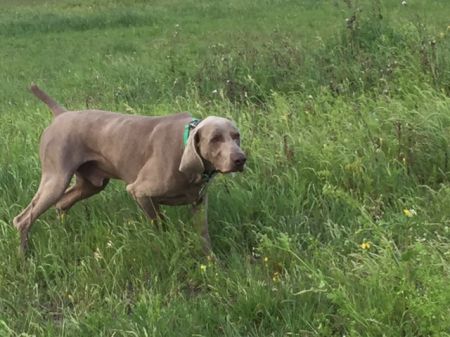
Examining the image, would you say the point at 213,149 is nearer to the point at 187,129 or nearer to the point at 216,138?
the point at 216,138

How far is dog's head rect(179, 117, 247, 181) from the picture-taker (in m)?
3.34

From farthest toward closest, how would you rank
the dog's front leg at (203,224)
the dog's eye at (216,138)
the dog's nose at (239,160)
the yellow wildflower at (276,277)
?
the dog's front leg at (203,224), the dog's eye at (216,138), the dog's nose at (239,160), the yellow wildflower at (276,277)

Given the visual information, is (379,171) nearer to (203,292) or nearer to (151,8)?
(203,292)

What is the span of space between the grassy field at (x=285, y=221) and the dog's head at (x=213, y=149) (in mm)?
406

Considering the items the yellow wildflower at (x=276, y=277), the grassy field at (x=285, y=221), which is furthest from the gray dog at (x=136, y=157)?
the yellow wildflower at (x=276, y=277)

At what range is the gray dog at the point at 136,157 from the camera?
3.47 meters

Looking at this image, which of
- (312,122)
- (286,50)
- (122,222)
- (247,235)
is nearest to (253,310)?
(247,235)

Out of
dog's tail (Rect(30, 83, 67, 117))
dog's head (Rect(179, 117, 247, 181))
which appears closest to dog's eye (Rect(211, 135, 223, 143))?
dog's head (Rect(179, 117, 247, 181))

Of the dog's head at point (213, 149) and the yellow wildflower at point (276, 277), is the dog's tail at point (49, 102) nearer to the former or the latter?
the dog's head at point (213, 149)

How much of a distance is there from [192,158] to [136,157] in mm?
628

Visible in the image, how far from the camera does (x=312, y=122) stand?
5.02m

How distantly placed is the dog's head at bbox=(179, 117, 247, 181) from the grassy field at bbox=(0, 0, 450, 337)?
406 mm

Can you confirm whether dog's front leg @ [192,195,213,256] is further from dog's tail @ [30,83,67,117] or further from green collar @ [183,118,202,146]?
Answer: dog's tail @ [30,83,67,117]

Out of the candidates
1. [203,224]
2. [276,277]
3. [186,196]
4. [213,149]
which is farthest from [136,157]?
[276,277]
